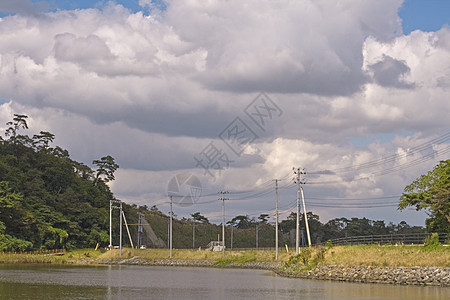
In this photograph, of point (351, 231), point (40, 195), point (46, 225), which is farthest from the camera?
point (351, 231)

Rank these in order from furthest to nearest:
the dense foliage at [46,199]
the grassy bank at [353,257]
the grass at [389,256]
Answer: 1. the dense foliage at [46,199]
2. the grassy bank at [353,257]
3. the grass at [389,256]

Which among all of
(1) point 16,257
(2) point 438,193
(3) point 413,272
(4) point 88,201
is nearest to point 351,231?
(4) point 88,201

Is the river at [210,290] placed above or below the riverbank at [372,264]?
below

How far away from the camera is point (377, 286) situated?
193 ft

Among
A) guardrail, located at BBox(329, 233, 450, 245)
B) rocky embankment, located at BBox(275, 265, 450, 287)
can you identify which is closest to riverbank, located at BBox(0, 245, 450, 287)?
rocky embankment, located at BBox(275, 265, 450, 287)

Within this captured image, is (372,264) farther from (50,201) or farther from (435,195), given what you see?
A: (50,201)

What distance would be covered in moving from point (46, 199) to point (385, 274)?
104 meters

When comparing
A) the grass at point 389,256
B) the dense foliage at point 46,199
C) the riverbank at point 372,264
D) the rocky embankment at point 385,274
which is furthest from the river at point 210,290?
the dense foliage at point 46,199

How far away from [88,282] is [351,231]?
138773mm

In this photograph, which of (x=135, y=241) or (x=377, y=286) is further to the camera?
(x=135, y=241)

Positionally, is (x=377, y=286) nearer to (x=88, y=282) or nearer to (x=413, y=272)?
(x=413, y=272)

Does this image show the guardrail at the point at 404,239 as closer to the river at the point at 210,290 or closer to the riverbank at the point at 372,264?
the riverbank at the point at 372,264

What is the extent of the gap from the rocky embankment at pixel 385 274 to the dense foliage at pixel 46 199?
246ft

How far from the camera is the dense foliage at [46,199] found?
130m
